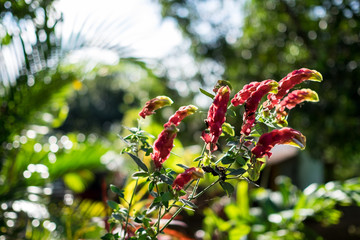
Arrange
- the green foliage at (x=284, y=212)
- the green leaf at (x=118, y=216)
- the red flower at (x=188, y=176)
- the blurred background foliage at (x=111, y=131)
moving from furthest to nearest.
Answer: the green foliage at (x=284, y=212), the blurred background foliage at (x=111, y=131), the green leaf at (x=118, y=216), the red flower at (x=188, y=176)

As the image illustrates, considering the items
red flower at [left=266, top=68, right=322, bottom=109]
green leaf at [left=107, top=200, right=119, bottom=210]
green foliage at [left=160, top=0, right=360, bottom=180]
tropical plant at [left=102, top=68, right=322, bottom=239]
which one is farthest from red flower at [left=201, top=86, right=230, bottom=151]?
green foliage at [left=160, top=0, right=360, bottom=180]

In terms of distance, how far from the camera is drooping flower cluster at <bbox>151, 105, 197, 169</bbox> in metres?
0.80

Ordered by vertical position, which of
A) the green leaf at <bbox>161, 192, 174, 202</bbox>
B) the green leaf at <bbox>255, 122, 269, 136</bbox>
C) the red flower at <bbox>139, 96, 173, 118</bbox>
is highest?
the red flower at <bbox>139, 96, 173, 118</bbox>

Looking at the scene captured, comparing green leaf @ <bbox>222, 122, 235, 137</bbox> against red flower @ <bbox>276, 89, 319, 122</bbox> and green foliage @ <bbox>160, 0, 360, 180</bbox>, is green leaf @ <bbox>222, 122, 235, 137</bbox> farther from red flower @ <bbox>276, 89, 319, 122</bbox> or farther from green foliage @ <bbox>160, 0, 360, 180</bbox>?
green foliage @ <bbox>160, 0, 360, 180</bbox>

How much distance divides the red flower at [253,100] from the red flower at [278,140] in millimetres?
41

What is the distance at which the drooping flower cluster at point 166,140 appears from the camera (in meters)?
0.80

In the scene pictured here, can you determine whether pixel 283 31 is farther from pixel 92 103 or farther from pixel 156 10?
pixel 92 103

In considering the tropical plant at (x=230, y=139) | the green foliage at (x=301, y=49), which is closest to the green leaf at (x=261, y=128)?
the tropical plant at (x=230, y=139)

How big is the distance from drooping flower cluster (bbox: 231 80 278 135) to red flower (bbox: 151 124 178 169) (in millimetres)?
153

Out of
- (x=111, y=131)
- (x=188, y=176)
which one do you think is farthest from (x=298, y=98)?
(x=111, y=131)

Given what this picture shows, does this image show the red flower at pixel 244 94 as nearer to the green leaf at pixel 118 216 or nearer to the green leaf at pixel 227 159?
the green leaf at pixel 227 159

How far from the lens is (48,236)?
154 centimetres

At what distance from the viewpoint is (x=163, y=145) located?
829 millimetres

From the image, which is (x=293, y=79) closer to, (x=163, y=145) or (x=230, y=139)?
(x=230, y=139)
